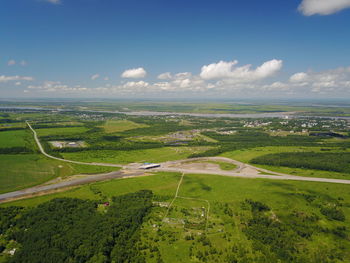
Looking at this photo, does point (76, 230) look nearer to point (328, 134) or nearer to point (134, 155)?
point (134, 155)

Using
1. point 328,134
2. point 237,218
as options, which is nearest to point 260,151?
point 237,218

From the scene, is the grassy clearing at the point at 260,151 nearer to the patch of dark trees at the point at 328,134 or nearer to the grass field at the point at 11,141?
the patch of dark trees at the point at 328,134

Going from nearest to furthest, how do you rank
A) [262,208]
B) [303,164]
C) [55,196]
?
1. [262,208]
2. [55,196]
3. [303,164]

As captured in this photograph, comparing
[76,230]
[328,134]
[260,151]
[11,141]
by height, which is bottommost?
[76,230]

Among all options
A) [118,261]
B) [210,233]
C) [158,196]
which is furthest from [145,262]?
[158,196]

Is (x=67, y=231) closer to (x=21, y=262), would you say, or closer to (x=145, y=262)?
(x=21, y=262)

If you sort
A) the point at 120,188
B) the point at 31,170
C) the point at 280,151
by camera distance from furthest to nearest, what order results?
the point at 280,151
the point at 31,170
the point at 120,188

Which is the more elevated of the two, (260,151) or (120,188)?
(260,151)
